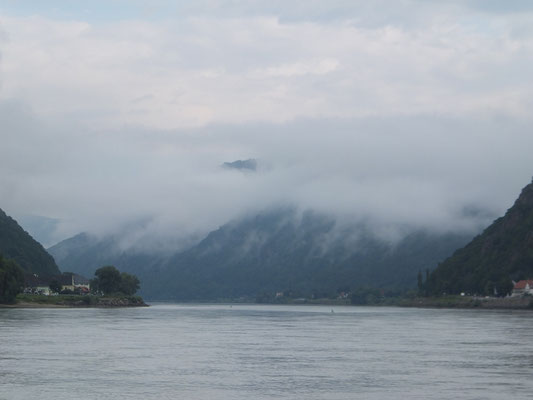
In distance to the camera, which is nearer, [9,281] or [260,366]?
[260,366]

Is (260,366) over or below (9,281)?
below

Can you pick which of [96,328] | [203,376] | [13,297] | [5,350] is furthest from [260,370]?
[13,297]

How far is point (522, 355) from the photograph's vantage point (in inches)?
2926

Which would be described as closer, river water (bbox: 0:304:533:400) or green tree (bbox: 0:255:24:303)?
river water (bbox: 0:304:533:400)

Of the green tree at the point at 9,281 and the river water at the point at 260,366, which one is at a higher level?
the green tree at the point at 9,281

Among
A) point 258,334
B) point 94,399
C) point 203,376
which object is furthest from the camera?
point 258,334

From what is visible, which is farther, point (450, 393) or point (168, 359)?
point (168, 359)

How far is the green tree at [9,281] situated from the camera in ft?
620

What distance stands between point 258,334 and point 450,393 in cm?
5693

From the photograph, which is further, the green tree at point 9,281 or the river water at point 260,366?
the green tree at point 9,281

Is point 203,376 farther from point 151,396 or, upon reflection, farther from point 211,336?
point 211,336

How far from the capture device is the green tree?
18900 cm

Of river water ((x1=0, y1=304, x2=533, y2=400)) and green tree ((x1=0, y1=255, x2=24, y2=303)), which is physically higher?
green tree ((x1=0, y1=255, x2=24, y2=303))

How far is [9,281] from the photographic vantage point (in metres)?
190
